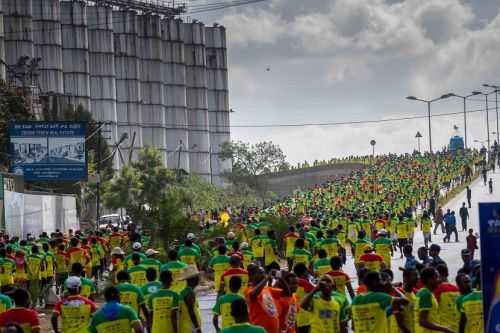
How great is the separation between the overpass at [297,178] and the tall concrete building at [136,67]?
5.27 m

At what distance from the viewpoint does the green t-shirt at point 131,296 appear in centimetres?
1390

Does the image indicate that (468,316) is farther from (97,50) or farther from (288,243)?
(97,50)

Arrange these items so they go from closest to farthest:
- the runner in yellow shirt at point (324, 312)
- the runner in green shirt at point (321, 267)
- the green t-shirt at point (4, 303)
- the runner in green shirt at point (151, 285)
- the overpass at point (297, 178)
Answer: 1. the runner in yellow shirt at point (324, 312)
2. the green t-shirt at point (4, 303)
3. the runner in green shirt at point (151, 285)
4. the runner in green shirt at point (321, 267)
5. the overpass at point (297, 178)

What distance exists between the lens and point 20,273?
23.9m

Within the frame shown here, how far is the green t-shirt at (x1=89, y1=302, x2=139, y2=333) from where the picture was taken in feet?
37.5

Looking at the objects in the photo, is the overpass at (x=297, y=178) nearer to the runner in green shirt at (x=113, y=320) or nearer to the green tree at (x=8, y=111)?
the green tree at (x=8, y=111)

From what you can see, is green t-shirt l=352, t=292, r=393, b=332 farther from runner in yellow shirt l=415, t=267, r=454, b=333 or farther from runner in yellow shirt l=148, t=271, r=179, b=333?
runner in yellow shirt l=148, t=271, r=179, b=333

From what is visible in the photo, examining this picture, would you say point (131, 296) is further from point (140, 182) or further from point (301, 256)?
point (140, 182)

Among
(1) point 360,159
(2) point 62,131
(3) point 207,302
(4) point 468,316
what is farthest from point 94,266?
(1) point 360,159

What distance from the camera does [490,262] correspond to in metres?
9.21

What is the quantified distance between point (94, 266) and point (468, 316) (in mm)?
16794

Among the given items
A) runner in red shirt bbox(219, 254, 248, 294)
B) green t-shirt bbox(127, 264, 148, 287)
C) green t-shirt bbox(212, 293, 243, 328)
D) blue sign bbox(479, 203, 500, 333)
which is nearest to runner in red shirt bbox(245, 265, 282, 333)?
green t-shirt bbox(212, 293, 243, 328)

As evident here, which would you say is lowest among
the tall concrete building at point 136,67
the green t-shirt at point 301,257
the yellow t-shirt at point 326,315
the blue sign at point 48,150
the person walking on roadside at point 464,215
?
the yellow t-shirt at point 326,315

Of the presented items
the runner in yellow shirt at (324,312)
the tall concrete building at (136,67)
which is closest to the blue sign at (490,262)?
the runner in yellow shirt at (324,312)
